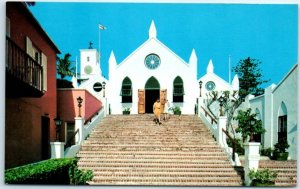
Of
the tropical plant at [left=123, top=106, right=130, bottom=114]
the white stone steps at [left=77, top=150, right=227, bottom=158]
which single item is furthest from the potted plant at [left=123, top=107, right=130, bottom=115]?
the white stone steps at [left=77, top=150, right=227, bottom=158]

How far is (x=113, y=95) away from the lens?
16.9 meters

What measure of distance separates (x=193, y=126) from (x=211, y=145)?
2.04 metres

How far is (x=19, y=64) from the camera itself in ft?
29.0

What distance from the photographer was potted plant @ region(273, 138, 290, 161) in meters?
9.58

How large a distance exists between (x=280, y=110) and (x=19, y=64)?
763 cm

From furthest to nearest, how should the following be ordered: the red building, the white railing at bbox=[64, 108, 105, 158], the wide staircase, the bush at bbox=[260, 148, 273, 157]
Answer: the white railing at bbox=[64, 108, 105, 158], the bush at bbox=[260, 148, 273, 157], the wide staircase, the red building

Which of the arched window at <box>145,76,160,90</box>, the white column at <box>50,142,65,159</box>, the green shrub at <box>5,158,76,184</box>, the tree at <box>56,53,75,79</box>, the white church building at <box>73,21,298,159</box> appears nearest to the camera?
the green shrub at <box>5,158,76,184</box>

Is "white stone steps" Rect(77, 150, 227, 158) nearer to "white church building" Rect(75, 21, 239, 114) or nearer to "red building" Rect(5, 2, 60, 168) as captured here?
"red building" Rect(5, 2, 60, 168)

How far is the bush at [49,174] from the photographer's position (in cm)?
818

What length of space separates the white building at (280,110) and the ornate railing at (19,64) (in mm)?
6386

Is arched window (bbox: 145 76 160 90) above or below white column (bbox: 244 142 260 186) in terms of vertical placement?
above

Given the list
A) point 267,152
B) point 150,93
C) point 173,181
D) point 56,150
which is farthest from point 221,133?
point 150,93

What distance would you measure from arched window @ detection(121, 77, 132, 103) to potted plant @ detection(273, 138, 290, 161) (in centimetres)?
840

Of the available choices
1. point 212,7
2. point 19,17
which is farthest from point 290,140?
point 19,17
